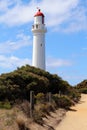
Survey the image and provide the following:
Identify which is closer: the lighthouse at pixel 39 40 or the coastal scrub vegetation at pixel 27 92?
the coastal scrub vegetation at pixel 27 92

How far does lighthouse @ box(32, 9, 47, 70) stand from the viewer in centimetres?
5072

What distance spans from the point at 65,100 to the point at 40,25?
25523 mm

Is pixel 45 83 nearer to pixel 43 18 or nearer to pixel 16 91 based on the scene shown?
pixel 16 91

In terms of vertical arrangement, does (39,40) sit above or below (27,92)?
above

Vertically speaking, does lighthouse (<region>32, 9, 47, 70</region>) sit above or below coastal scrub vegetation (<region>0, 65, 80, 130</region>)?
above

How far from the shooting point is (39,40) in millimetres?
51688

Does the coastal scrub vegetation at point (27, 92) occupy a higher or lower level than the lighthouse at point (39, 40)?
lower

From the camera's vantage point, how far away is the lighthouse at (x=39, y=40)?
50719 millimetres

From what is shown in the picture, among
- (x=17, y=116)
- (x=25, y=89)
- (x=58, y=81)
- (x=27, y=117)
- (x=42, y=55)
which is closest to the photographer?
(x=17, y=116)

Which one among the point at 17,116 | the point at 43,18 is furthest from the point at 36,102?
the point at 43,18

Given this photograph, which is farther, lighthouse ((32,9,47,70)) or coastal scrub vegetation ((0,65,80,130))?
lighthouse ((32,9,47,70))

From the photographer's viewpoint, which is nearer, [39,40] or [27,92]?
[27,92]

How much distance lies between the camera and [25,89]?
26109 millimetres

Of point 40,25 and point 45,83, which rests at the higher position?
point 40,25
